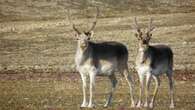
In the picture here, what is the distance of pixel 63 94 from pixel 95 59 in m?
5.55

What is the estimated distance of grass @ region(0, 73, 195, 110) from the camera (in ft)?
82.9

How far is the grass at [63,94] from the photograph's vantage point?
25270 mm

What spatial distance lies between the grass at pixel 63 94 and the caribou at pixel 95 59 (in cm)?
90

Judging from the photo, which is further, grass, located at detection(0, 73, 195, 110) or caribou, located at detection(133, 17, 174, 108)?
grass, located at detection(0, 73, 195, 110)

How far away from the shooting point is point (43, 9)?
97.3m

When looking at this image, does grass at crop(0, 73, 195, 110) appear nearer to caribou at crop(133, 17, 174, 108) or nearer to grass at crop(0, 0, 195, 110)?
grass at crop(0, 0, 195, 110)

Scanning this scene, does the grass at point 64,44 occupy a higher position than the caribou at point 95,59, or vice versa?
the caribou at point 95,59

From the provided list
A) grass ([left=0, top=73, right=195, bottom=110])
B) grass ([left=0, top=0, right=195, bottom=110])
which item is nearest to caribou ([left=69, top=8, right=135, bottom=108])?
grass ([left=0, top=0, right=195, bottom=110])

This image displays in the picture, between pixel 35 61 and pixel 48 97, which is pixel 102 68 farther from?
pixel 35 61

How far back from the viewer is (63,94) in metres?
30.9

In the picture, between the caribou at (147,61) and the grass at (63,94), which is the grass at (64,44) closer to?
the grass at (63,94)

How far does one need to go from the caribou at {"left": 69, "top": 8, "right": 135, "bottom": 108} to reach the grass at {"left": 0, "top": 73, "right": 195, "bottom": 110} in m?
0.90

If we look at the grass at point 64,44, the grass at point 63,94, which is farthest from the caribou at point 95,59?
the grass at point 63,94

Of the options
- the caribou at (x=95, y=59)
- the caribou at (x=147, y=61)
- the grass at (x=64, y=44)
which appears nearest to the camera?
the caribou at (x=147, y=61)
